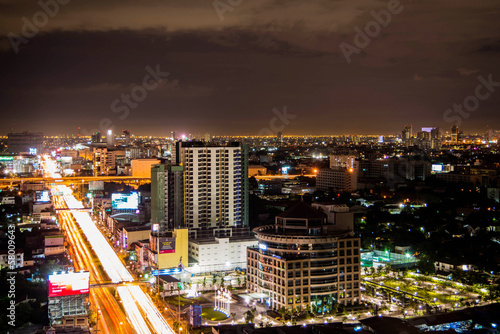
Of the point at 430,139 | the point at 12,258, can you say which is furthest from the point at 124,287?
the point at 430,139

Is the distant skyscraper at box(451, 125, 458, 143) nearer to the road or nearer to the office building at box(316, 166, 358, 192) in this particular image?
the office building at box(316, 166, 358, 192)

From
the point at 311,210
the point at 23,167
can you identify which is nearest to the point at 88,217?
the point at 311,210

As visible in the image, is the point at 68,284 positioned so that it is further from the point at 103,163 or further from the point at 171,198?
the point at 103,163

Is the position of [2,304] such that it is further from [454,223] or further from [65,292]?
[454,223]

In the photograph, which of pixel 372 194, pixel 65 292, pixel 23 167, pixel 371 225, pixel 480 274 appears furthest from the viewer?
pixel 23 167

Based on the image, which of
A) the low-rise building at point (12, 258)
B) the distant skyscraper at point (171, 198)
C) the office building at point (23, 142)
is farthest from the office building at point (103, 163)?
the low-rise building at point (12, 258)

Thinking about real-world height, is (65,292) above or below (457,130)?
below

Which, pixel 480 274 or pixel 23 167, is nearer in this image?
pixel 480 274
